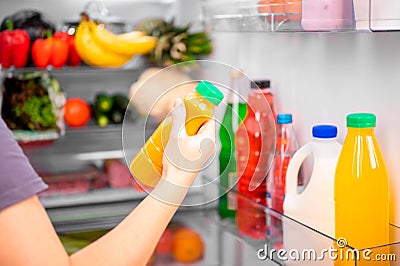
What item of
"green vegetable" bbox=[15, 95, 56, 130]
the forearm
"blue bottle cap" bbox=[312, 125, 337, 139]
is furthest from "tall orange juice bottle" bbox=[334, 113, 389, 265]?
"green vegetable" bbox=[15, 95, 56, 130]

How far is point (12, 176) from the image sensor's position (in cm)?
82

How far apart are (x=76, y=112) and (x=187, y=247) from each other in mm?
653

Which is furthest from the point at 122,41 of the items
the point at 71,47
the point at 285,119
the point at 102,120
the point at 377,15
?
the point at 377,15

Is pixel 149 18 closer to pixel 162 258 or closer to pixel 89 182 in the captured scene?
pixel 89 182

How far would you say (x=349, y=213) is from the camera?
1.08m

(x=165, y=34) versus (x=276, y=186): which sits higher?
(x=165, y=34)

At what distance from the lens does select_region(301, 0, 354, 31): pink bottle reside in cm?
101

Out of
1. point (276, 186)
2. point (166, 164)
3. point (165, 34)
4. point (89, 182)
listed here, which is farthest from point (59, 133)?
point (166, 164)

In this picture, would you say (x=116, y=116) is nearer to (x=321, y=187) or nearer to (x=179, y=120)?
(x=321, y=187)

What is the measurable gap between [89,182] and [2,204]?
4.36 feet

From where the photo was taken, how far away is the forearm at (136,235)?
0.95m

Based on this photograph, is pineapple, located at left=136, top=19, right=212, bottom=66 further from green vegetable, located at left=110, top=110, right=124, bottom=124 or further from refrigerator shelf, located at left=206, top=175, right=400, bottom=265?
refrigerator shelf, located at left=206, top=175, right=400, bottom=265

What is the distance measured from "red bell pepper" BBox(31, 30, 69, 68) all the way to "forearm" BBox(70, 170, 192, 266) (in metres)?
1.13

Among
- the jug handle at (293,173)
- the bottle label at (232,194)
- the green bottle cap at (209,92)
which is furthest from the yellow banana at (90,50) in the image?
the green bottle cap at (209,92)
